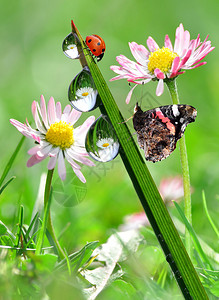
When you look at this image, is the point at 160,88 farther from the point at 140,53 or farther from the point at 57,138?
the point at 57,138

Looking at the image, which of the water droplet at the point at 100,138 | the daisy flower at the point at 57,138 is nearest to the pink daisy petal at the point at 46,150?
the daisy flower at the point at 57,138

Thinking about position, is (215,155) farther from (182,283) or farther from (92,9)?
(92,9)

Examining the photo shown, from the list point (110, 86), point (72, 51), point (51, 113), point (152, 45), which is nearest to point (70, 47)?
point (72, 51)

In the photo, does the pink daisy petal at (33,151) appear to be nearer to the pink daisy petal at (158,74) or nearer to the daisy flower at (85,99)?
the daisy flower at (85,99)

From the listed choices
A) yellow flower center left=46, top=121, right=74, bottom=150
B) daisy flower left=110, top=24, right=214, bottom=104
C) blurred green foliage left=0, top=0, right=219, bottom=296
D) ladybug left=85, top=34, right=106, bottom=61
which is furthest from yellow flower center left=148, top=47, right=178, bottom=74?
blurred green foliage left=0, top=0, right=219, bottom=296

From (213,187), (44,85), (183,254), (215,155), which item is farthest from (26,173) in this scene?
(44,85)

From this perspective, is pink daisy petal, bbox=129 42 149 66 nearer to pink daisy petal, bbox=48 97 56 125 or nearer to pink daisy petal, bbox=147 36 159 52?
pink daisy petal, bbox=147 36 159 52
